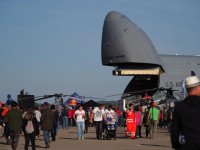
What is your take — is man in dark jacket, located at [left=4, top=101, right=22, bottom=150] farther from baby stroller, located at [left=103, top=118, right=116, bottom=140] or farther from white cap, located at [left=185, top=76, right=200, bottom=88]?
white cap, located at [left=185, top=76, right=200, bottom=88]

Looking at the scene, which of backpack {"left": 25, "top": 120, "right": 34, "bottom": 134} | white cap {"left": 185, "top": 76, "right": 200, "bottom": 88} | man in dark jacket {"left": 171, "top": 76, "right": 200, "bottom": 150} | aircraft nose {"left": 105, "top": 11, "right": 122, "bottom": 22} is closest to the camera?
man in dark jacket {"left": 171, "top": 76, "right": 200, "bottom": 150}

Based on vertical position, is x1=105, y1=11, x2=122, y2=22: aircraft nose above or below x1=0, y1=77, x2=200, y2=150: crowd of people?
above

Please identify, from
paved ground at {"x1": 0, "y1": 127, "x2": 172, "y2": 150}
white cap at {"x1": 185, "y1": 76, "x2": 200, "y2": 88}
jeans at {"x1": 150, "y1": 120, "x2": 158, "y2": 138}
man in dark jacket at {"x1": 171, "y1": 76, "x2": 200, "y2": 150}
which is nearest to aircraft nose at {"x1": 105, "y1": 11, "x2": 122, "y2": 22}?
jeans at {"x1": 150, "y1": 120, "x2": 158, "y2": 138}

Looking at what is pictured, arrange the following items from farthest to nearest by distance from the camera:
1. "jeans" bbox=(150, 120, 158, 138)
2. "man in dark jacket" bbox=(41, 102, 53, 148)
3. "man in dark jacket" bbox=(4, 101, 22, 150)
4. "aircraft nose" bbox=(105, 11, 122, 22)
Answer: "aircraft nose" bbox=(105, 11, 122, 22), "jeans" bbox=(150, 120, 158, 138), "man in dark jacket" bbox=(41, 102, 53, 148), "man in dark jacket" bbox=(4, 101, 22, 150)

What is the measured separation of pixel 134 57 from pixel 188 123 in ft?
140

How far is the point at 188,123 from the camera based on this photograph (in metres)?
5.52

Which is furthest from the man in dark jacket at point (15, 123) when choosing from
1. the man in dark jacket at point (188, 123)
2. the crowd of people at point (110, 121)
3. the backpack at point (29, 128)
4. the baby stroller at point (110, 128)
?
the man in dark jacket at point (188, 123)

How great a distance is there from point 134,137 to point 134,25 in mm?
29862

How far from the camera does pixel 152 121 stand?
21297mm

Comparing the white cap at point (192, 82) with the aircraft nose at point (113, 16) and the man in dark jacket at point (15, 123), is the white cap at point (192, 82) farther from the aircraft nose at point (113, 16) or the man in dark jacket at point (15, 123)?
the aircraft nose at point (113, 16)

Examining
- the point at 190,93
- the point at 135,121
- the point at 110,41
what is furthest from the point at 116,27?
the point at 190,93

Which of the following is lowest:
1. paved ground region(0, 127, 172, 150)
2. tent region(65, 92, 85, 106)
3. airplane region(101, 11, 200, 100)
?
paved ground region(0, 127, 172, 150)

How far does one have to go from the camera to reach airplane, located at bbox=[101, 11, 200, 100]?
157 ft

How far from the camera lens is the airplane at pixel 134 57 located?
47.9m
